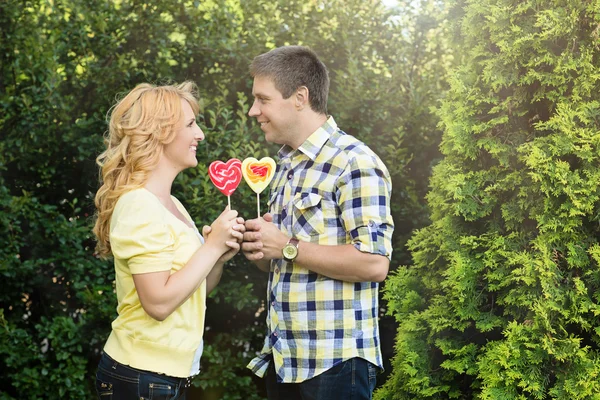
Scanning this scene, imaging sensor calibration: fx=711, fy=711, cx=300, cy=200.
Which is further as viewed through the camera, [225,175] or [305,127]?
[225,175]

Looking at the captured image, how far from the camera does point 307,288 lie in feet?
9.16

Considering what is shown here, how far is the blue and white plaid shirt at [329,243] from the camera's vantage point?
266cm

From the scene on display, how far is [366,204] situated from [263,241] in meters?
0.43

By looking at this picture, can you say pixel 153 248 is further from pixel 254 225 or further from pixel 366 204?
pixel 366 204

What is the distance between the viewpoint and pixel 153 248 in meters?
2.47

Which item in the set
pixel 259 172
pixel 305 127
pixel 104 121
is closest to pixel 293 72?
pixel 305 127

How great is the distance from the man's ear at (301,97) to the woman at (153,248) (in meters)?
0.44

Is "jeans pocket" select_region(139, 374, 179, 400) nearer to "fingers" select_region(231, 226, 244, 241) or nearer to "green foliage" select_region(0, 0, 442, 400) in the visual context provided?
"fingers" select_region(231, 226, 244, 241)

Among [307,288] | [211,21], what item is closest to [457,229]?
[307,288]

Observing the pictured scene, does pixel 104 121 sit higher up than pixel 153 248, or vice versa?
pixel 104 121

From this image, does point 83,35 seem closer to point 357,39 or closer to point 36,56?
point 36,56

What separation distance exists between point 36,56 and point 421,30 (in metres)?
2.79

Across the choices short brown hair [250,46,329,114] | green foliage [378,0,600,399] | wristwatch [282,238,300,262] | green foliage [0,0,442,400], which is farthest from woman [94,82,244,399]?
green foliage [0,0,442,400]

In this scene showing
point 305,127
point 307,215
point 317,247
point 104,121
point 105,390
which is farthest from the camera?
point 104,121
